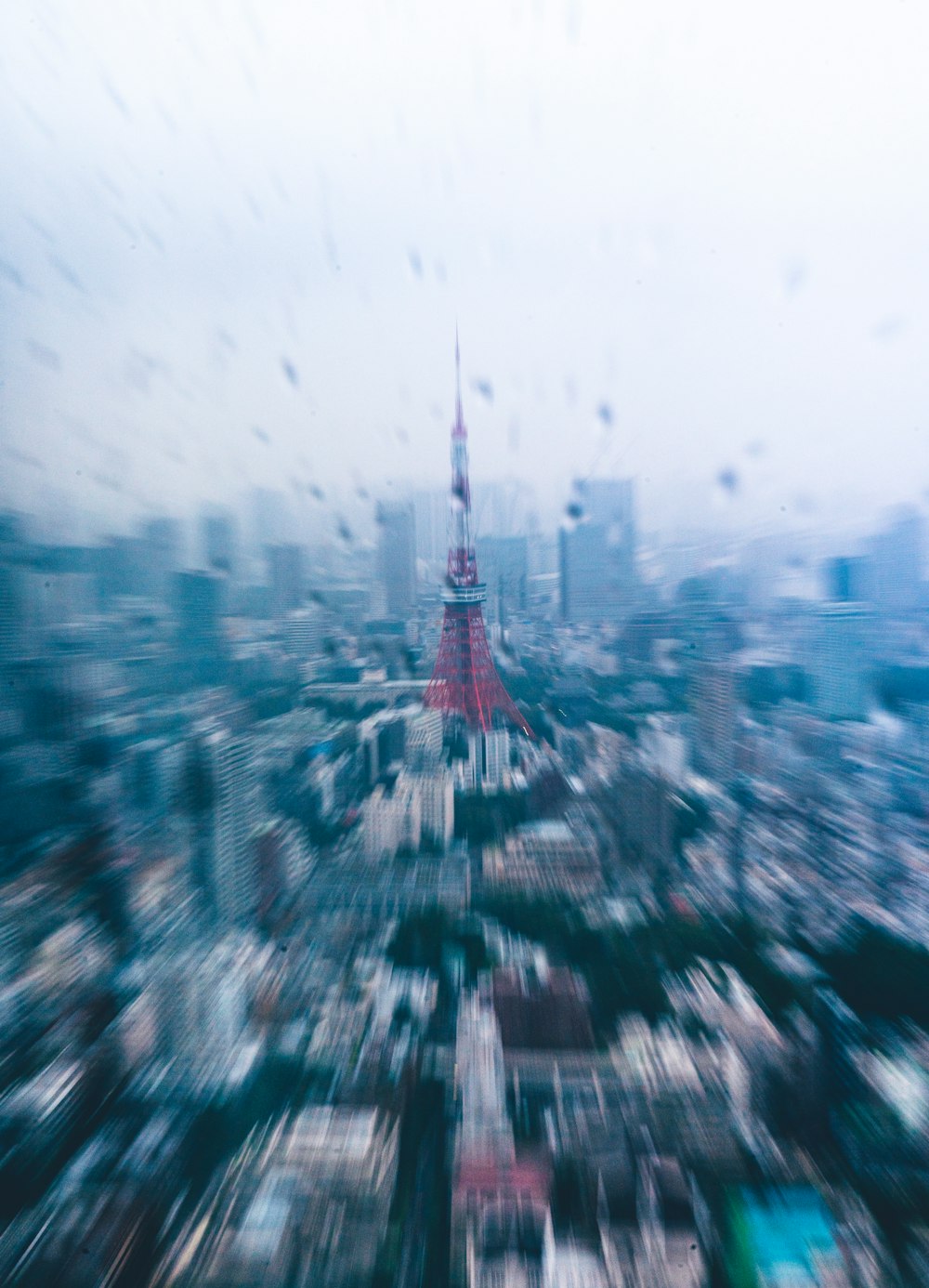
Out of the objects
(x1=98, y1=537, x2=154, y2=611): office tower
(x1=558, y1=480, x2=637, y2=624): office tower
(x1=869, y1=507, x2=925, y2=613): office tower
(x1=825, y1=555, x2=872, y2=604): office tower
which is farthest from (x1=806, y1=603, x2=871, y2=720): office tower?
(x1=98, y1=537, x2=154, y2=611): office tower

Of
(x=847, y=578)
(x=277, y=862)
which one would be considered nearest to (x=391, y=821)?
(x=277, y=862)

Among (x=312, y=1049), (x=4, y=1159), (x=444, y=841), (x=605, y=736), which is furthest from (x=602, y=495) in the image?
(x=4, y=1159)

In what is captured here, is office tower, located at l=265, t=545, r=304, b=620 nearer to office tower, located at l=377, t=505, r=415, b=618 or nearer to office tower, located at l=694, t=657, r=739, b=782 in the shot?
office tower, located at l=377, t=505, r=415, b=618

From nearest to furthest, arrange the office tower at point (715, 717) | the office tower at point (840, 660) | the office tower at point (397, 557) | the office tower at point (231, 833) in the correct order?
1. the office tower at point (231, 833)
2. the office tower at point (715, 717)
3. the office tower at point (397, 557)
4. the office tower at point (840, 660)

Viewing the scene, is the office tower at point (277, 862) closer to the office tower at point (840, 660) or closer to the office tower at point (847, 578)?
the office tower at point (840, 660)

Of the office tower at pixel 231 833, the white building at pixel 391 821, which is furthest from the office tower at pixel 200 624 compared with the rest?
the white building at pixel 391 821

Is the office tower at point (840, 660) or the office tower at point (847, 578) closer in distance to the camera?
the office tower at point (847, 578)

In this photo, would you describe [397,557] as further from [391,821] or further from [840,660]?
[840,660]
